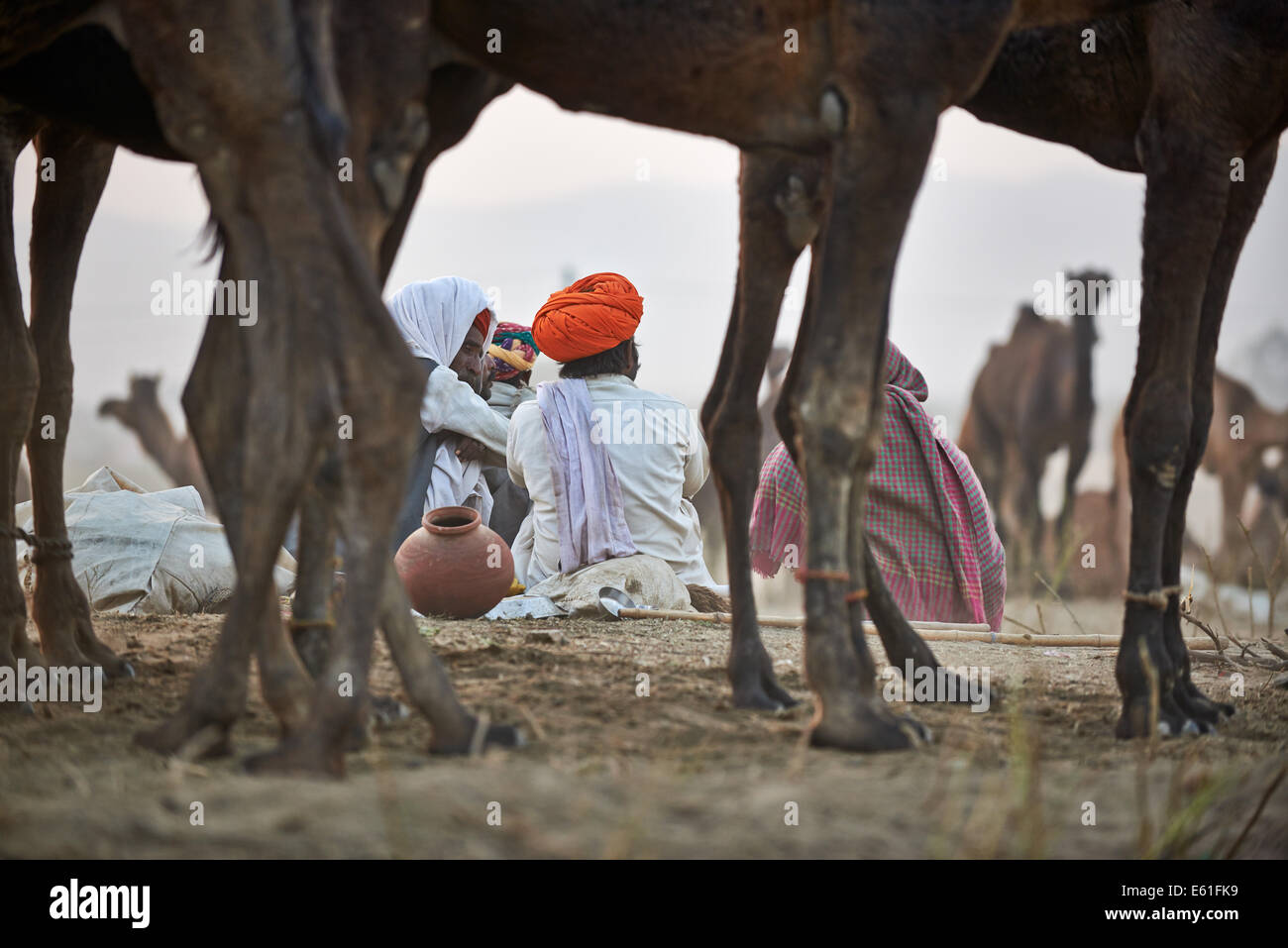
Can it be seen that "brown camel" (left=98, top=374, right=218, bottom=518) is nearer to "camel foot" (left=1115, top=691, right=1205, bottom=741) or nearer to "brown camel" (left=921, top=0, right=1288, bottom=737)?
"brown camel" (left=921, top=0, right=1288, bottom=737)

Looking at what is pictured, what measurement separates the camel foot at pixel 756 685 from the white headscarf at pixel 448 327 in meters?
3.80

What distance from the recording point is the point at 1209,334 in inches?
155

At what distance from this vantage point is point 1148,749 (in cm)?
317

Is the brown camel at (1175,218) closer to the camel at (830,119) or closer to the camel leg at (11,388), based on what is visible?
the camel at (830,119)

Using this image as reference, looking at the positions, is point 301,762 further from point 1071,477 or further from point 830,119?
point 1071,477

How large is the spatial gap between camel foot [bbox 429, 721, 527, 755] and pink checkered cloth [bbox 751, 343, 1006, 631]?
365cm

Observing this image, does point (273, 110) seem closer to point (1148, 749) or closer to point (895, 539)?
point (1148, 749)

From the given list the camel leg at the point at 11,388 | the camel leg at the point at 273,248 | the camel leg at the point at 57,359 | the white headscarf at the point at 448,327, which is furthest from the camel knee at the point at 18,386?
the white headscarf at the point at 448,327

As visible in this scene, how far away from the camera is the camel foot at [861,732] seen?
2922mm

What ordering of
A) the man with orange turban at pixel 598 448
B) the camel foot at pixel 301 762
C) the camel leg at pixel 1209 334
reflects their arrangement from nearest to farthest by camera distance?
the camel foot at pixel 301 762
the camel leg at pixel 1209 334
the man with orange turban at pixel 598 448

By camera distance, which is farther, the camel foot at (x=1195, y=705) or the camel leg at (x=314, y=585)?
the camel foot at (x=1195, y=705)

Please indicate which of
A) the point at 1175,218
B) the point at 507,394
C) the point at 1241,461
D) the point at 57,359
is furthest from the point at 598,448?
the point at 1241,461
